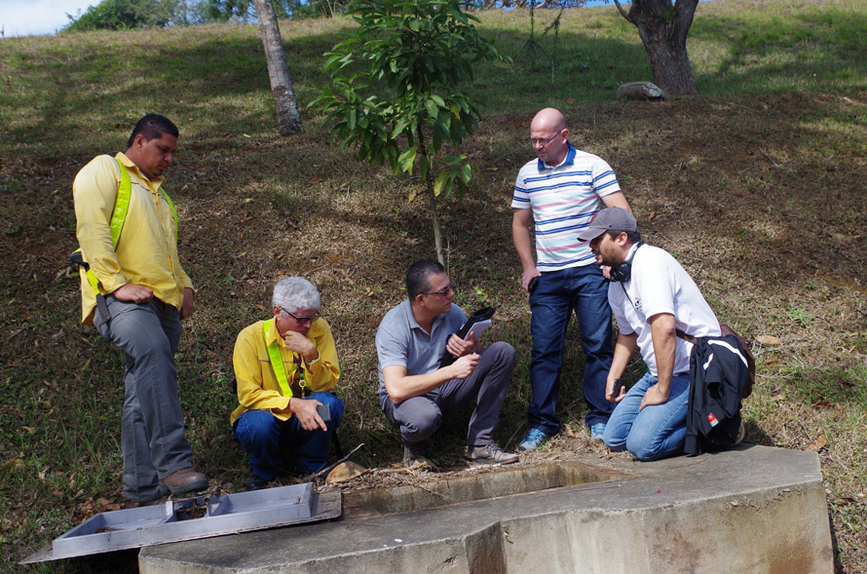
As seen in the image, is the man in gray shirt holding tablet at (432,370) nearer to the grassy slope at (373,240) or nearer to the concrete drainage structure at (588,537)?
the grassy slope at (373,240)

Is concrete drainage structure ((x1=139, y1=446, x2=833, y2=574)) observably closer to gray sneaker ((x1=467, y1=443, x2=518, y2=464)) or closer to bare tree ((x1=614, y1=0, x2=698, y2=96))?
gray sneaker ((x1=467, y1=443, x2=518, y2=464))

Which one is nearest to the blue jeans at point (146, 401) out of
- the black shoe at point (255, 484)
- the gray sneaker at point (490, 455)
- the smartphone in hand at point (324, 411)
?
the black shoe at point (255, 484)

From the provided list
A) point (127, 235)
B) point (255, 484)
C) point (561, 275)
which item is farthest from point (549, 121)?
point (255, 484)

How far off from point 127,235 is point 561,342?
284 centimetres

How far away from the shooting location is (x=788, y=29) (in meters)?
16.0

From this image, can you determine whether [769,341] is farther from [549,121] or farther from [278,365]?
[278,365]

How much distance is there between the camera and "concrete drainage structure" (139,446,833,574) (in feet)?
8.80

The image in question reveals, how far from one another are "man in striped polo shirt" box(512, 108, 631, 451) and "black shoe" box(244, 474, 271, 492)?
67.1 inches

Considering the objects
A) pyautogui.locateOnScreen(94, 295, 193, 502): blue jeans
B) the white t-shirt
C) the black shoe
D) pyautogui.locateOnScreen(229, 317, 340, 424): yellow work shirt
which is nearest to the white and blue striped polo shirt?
the white t-shirt

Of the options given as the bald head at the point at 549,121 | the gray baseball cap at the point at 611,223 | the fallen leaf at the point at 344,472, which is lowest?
the fallen leaf at the point at 344,472

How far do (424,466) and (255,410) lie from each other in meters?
1.12

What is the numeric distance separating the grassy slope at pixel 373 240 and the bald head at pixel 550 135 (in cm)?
166

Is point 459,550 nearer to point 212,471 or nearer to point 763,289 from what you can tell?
point 212,471

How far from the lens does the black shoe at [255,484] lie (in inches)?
162
